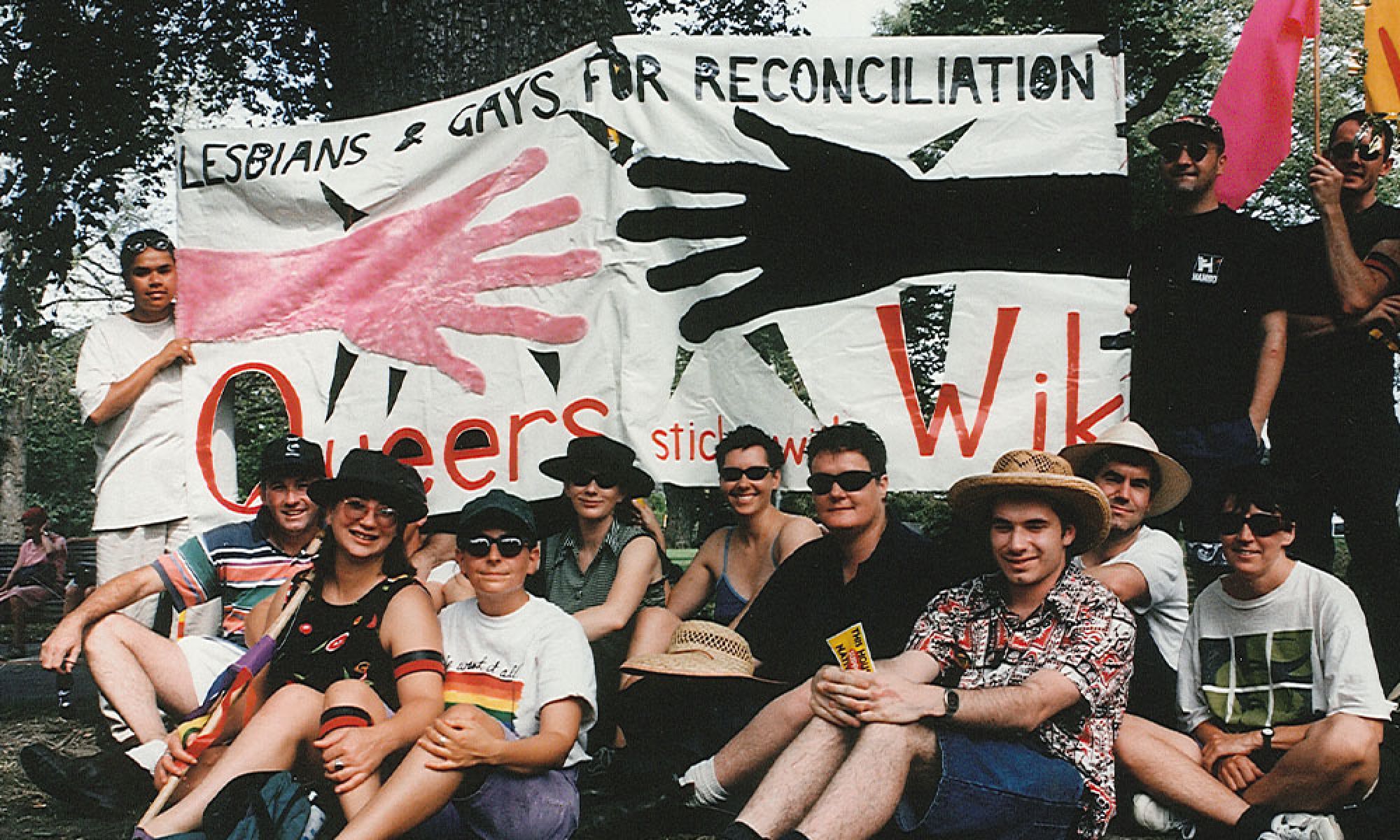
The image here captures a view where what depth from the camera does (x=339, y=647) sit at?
375 cm

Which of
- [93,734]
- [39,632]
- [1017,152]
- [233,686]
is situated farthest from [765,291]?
[39,632]

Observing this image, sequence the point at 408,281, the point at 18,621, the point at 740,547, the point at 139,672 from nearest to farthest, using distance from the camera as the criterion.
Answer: the point at 139,672
the point at 740,547
the point at 408,281
the point at 18,621

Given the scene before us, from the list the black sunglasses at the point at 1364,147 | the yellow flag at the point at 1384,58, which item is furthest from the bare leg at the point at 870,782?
the yellow flag at the point at 1384,58

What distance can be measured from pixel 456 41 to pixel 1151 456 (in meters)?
3.47

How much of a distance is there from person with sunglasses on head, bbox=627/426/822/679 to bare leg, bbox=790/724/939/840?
104 centimetres

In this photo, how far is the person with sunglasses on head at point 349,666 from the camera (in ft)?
11.2

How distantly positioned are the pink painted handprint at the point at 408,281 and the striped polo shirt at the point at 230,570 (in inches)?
34.2

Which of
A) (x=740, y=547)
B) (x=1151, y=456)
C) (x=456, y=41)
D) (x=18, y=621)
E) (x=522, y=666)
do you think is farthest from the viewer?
(x=18, y=621)

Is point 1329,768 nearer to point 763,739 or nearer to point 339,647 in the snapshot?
point 763,739

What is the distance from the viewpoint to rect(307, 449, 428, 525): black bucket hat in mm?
3795

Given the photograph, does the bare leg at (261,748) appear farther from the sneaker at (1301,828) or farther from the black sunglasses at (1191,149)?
the black sunglasses at (1191,149)

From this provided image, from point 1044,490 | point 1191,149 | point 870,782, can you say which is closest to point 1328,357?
point 1191,149

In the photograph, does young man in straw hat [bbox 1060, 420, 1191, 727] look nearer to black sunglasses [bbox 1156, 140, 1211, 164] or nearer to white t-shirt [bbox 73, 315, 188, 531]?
black sunglasses [bbox 1156, 140, 1211, 164]

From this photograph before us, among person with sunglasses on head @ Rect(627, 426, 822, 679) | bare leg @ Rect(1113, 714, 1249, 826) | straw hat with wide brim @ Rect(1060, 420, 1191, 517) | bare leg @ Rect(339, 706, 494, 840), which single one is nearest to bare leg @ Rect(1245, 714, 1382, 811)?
bare leg @ Rect(1113, 714, 1249, 826)
